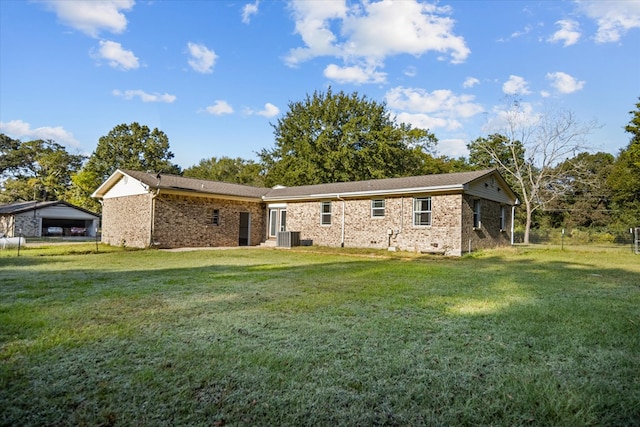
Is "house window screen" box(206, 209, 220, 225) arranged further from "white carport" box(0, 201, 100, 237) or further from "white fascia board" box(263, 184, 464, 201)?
"white carport" box(0, 201, 100, 237)

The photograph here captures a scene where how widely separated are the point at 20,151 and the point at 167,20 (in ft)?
145

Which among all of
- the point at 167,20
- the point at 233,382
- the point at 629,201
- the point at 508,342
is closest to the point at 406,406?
the point at 233,382

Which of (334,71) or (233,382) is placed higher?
(334,71)

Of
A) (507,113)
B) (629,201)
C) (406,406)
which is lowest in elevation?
(406,406)

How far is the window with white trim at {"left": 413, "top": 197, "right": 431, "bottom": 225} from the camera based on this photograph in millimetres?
14844

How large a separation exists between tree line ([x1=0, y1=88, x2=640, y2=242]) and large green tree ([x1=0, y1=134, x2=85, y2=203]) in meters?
0.15

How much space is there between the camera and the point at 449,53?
1652 centimetres

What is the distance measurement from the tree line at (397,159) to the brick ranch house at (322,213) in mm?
11812

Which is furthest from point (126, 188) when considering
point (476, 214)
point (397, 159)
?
point (397, 159)

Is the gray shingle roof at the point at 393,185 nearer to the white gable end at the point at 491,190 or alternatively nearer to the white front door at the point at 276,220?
the white gable end at the point at 491,190

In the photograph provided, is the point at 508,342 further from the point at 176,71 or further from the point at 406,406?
the point at 176,71

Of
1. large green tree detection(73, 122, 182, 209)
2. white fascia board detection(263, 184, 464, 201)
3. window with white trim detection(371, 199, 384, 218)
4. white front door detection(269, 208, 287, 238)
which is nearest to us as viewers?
white fascia board detection(263, 184, 464, 201)

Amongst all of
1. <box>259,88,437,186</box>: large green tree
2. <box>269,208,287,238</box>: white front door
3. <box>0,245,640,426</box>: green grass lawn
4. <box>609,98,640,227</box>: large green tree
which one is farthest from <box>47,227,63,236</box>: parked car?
<box>609,98,640,227</box>: large green tree

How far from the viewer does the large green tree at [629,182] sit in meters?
28.4
